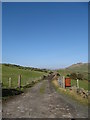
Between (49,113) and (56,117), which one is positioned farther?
(49,113)

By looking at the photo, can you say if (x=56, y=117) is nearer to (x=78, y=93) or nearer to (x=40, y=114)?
A: (x=40, y=114)

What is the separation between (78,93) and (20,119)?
10.9 metres

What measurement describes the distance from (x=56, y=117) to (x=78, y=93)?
32.1ft

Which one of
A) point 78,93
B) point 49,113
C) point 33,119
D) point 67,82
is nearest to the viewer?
point 33,119

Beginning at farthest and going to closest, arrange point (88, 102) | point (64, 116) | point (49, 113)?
point (88, 102)
point (49, 113)
point (64, 116)

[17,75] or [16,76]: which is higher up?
[17,75]

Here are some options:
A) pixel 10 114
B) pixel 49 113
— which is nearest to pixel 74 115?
pixel 49 113

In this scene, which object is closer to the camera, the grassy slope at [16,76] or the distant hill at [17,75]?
the grassy slope at [16,76]

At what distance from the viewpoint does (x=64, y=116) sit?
36.5ft

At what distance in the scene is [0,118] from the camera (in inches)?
415

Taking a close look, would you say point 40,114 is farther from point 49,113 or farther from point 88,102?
point 88,102

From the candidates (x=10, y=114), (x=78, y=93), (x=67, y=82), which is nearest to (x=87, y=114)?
(x=10, y=114)

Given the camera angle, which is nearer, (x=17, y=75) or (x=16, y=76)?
(x=16, y=76)

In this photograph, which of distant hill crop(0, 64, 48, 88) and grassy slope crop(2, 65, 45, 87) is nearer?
grassy slope crop(2, 65, 45, 87)
